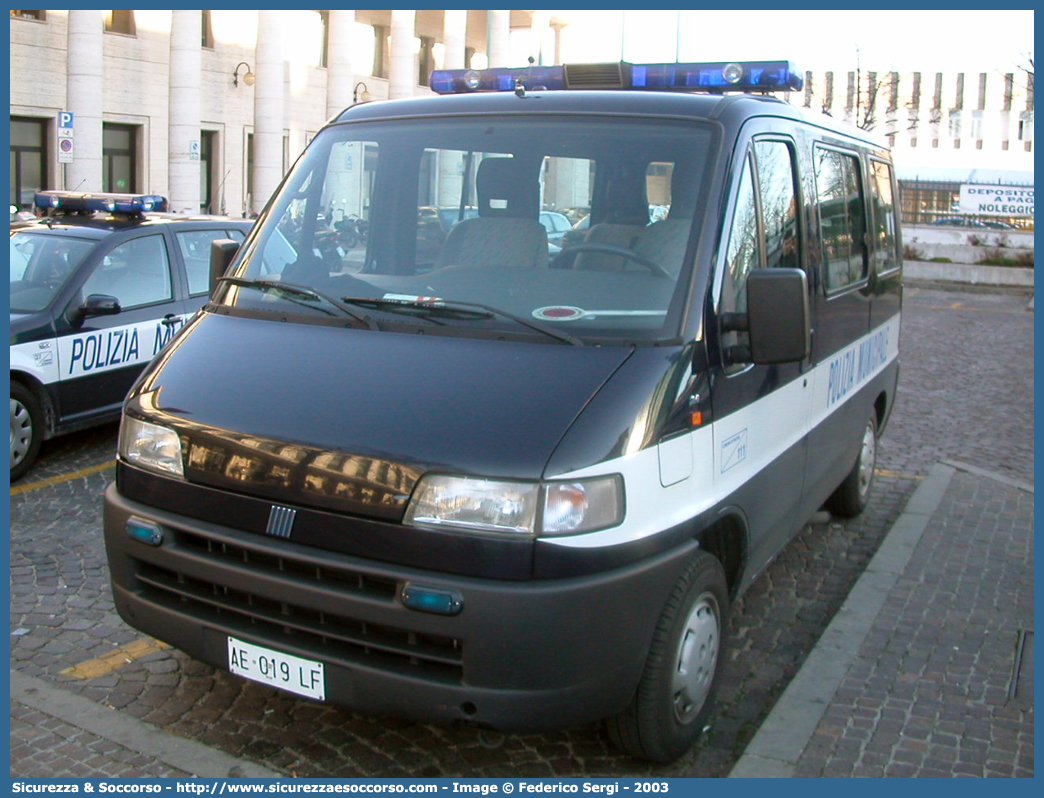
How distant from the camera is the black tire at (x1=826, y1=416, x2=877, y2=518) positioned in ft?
22.5

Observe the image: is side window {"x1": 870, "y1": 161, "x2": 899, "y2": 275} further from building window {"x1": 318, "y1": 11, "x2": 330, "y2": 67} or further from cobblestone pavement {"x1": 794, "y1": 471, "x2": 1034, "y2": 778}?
building window {"x1": 318, "y1": 11, "x2": 330, "y2": 67}

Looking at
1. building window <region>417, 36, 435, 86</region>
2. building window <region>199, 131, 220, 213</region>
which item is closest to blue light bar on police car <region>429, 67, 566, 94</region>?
building window <region>199, 131, 220, 213</region>

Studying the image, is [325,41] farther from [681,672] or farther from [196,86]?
[681,672]

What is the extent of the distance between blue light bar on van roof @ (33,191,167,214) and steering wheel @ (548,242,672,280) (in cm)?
536

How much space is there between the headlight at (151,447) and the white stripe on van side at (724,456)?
1.31 meters

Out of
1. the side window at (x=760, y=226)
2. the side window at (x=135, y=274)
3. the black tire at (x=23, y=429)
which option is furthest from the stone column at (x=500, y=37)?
the side window at (x=760, y=226)

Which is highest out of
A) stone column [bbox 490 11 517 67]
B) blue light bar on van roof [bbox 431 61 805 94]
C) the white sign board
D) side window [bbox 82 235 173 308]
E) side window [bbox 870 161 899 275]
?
stone column [bbox 490 11 517 67]

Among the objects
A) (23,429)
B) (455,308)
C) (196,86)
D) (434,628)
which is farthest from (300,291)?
(196,86)

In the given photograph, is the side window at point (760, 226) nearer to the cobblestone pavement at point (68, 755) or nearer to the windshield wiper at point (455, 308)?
the windshield wiper at point (455, 308)

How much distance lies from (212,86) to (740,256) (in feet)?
119

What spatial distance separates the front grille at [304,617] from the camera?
3246mm

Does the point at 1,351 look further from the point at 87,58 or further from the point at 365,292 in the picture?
the point at 87,58

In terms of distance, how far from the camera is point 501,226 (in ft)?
13.7

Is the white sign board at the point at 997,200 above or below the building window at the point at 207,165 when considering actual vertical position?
below
